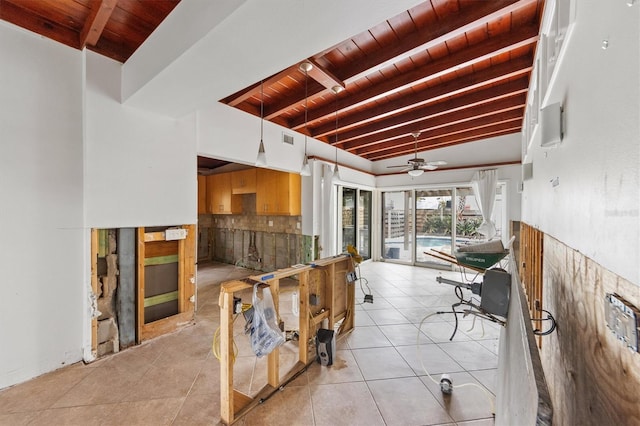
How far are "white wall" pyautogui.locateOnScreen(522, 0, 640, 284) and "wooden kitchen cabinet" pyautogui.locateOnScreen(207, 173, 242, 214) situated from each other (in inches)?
236

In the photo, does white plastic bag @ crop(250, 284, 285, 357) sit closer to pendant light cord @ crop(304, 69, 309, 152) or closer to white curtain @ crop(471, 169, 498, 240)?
pendant light cord @ crop(304, 69, 309, 152)

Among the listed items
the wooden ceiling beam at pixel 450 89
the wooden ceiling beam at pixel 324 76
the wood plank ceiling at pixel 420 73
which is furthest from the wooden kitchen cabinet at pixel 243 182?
the wooden ceiling beam at pixel 324 76

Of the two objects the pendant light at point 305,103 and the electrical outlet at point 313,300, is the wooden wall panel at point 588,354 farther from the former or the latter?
the pendant light at point 305,103

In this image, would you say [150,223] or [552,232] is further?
[150,223]

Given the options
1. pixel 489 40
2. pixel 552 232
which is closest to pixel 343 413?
pixel 552 232

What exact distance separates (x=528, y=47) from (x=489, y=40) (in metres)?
0.58

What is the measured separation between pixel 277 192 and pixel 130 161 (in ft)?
8.99

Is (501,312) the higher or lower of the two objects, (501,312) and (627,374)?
the lower

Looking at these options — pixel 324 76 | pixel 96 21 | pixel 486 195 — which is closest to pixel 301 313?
pixel 324 76

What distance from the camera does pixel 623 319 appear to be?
581mm

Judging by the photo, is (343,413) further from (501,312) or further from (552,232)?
(552,232)

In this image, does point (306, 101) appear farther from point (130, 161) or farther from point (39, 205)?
point (39, 205)

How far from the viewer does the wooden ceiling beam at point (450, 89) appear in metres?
2.77

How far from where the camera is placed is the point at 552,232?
149 centimetres
